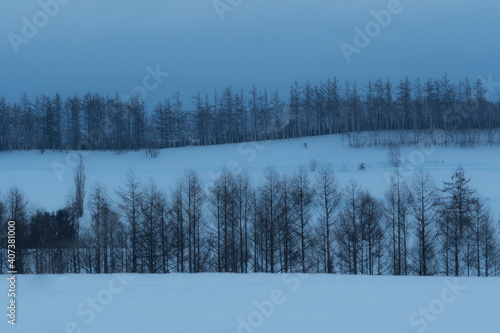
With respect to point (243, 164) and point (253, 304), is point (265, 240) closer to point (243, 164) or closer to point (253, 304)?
point (253, 304)

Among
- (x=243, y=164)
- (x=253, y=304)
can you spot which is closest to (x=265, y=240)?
(x=253, y=304)

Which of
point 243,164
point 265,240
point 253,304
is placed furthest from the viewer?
point 243,164


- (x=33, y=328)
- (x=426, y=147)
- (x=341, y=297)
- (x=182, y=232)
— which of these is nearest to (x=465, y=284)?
(x=341, y=297)

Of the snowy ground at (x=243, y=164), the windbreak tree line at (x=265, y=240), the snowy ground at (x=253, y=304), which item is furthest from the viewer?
the snowy ground at (x=243, y=164)

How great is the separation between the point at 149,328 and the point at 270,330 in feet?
6.76

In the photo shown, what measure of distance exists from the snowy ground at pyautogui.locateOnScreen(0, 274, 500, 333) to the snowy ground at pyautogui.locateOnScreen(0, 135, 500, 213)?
16.0m

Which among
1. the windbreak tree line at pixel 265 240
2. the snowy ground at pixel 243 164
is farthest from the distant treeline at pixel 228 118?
the windbreak tree line at pixel 265 240

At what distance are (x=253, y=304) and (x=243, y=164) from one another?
30.0 metres

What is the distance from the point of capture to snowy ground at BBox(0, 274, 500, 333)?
7.51m

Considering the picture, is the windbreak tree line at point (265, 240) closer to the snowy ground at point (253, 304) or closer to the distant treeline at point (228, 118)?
the snowy ground at point (253, 304)

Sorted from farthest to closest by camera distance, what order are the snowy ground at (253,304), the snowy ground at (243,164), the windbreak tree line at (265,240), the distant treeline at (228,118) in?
1. the distant treeline at (228,118)
2. the snowy ground at (243,164)
3. the windbreak tree line at (265,240)
4. the snowy ground at (253,304)

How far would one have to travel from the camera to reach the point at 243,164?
38531 millimetres

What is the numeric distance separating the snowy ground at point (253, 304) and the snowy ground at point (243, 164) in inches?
631

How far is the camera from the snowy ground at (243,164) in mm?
29906
